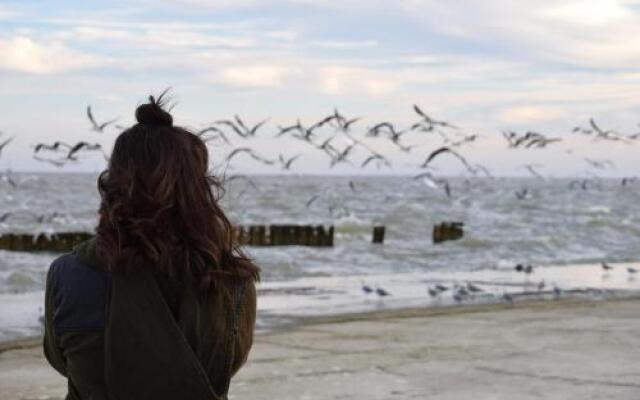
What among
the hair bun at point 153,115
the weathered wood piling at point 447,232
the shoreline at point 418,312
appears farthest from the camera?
the weathered wood piling at point 447,232

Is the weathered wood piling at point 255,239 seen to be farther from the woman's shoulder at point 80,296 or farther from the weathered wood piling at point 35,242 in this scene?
the woman's shoulder at point 80,296

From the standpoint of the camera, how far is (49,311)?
2639 millimetres

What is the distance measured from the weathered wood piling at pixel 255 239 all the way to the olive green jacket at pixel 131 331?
953 inches

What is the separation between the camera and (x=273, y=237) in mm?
31953

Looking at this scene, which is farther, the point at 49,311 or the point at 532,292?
the point at 532,292

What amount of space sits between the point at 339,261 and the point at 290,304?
1084cm

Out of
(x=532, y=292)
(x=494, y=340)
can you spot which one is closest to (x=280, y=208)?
(x=532, y=292)

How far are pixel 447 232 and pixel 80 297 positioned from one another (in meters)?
31.6

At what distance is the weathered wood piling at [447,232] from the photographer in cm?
3338

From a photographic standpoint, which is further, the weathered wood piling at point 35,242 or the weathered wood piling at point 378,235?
the weathered wood piling at point 378,235

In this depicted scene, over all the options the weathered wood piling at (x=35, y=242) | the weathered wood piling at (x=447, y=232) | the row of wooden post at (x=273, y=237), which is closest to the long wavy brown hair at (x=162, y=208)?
the row of wooden post at (x=273, y=237)

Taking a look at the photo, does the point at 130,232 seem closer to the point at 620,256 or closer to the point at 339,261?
the point at 339,261

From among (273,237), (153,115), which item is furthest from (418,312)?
(273,237)

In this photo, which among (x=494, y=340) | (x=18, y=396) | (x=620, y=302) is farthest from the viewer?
(x=620, y=302)
